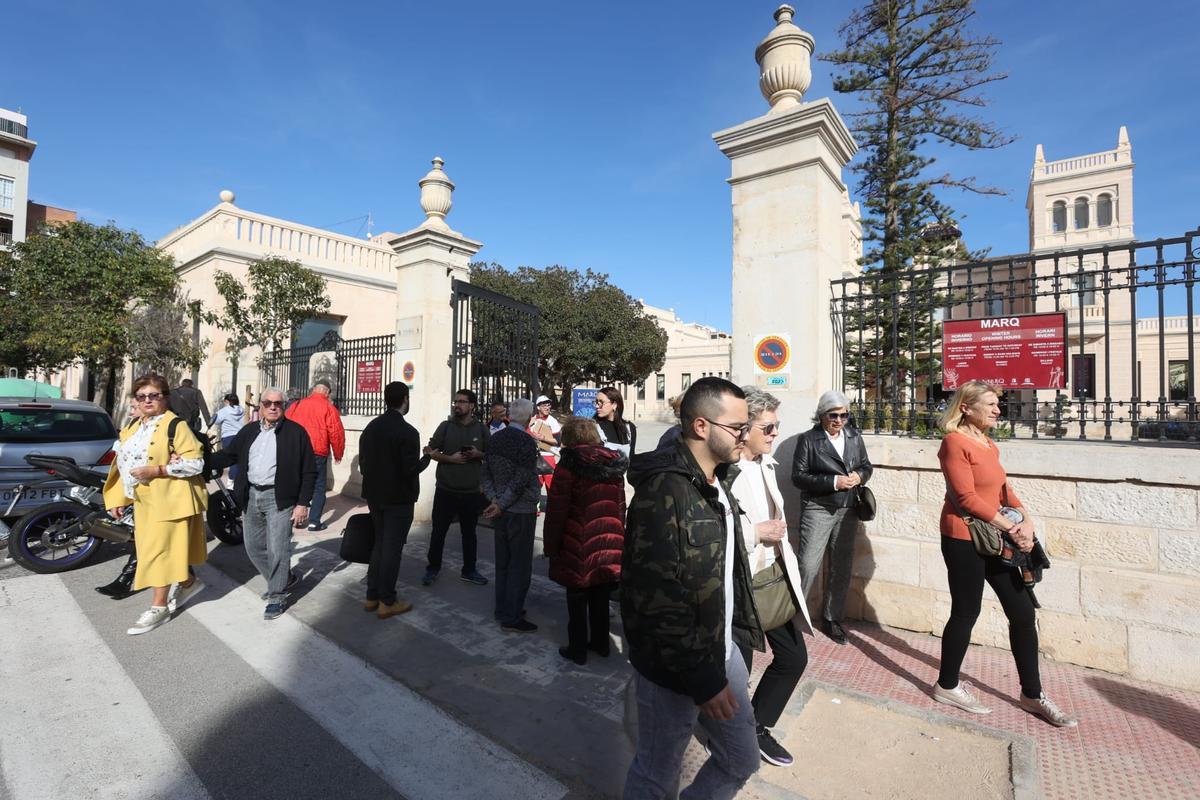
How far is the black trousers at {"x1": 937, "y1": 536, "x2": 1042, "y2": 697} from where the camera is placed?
3072 mm

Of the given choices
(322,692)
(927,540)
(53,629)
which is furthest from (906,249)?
(53,629)

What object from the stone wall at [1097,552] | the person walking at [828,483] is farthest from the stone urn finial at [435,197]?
the stone wall at [1097,552]

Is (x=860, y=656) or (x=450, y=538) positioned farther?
(x=450, y=538)

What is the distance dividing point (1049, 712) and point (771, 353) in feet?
9.36

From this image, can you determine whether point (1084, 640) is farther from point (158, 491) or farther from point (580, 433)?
point (158, 491)

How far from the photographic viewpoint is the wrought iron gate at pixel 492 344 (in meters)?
7.95

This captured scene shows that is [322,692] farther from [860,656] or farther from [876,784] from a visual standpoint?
[860,656]

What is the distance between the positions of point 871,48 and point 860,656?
45.0ft

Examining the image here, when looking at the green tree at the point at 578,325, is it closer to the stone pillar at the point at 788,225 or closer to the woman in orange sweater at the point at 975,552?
the stone pillar at the point at 788,225

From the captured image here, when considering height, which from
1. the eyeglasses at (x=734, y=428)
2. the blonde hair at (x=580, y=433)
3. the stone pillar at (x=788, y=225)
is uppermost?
the stone pillar at (x=788, y=225)

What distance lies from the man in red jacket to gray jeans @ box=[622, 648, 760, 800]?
261 inches

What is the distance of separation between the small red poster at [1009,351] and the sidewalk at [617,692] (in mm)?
1994

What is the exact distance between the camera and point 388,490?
15.0ft

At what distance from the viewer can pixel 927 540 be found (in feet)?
14.0
